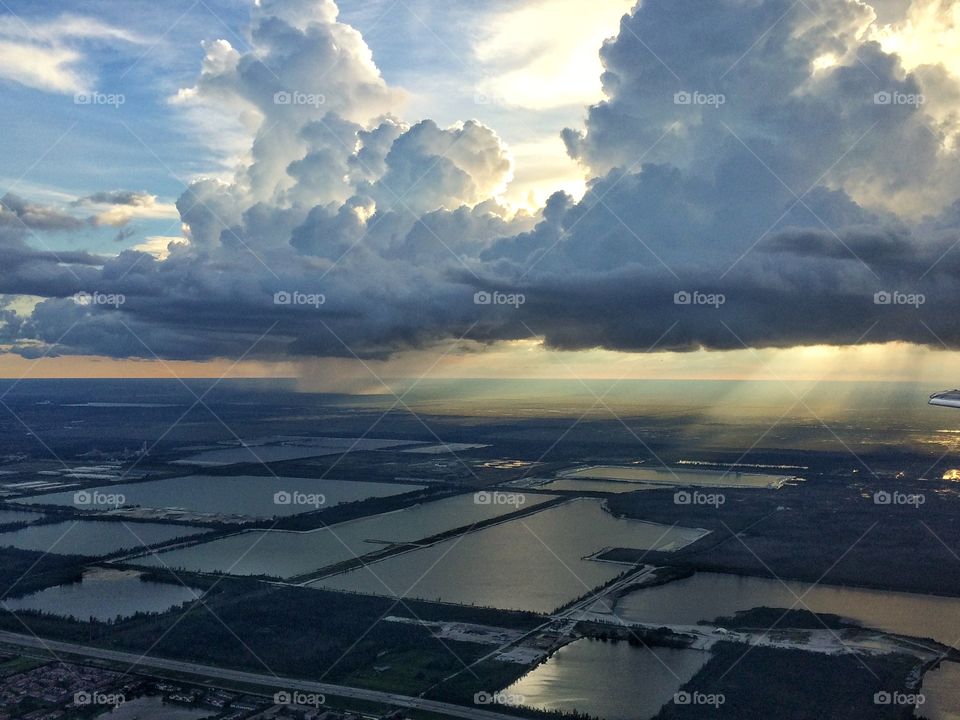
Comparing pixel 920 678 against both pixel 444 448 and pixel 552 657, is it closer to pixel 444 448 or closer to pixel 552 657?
pixel 552 657

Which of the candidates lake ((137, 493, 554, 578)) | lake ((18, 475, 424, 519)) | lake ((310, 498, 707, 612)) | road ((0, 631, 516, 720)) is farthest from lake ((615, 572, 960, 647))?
lake ((18, 475, 424, 519))

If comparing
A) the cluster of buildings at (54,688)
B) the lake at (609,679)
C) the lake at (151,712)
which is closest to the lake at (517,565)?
the lake at (609,679)

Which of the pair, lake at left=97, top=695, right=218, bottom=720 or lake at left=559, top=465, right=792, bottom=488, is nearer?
lake at left=97, top=695, right=218, bottom=720

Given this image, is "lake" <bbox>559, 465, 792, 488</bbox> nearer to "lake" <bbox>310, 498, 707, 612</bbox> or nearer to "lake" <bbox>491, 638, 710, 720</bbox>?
"lake" <bbox>310, 498, 707, 612</bbox>

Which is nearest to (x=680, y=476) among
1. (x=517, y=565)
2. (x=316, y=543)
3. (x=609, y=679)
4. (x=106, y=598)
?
(x=517, y=565)

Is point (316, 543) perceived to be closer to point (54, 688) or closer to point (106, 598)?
point (106, 598)

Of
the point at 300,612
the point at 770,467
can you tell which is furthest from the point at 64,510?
the point at 770,467

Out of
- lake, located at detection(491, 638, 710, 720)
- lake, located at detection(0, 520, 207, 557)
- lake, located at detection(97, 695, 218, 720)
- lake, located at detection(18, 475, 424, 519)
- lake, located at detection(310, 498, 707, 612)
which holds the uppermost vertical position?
lake, located at detection(18, 475, 424, 519)

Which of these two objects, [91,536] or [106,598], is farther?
[91,536]
